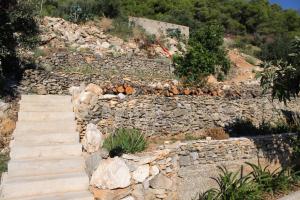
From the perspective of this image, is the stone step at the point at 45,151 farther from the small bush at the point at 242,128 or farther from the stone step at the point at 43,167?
the small bush at the point at 242,128

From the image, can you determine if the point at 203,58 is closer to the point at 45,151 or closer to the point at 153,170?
the point at 153,170

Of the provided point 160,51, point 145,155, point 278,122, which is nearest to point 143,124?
point 145,155

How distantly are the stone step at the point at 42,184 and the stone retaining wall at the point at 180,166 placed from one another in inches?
11.5

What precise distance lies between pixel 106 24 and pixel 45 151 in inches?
520

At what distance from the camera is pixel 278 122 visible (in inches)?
448

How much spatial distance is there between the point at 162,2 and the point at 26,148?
23.0 m

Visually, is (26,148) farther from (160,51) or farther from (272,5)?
(272,5)

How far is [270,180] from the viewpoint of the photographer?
6.66 metres

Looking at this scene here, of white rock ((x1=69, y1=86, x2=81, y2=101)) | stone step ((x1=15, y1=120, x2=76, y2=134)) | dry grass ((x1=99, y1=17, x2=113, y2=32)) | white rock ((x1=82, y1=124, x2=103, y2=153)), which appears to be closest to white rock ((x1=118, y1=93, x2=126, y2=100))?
white rock ((x1=69, y1=86, x2=81, y2=101))

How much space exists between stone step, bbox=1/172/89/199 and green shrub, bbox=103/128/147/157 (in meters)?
0.98

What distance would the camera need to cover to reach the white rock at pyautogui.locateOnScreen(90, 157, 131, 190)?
5355 millimetres

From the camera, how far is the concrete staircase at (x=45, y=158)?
17.3ft

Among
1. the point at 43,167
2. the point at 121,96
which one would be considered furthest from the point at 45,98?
the point at 43,167

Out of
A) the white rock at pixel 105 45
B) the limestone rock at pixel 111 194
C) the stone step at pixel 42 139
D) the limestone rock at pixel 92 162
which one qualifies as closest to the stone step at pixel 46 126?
the stone step at pixel 42 139
